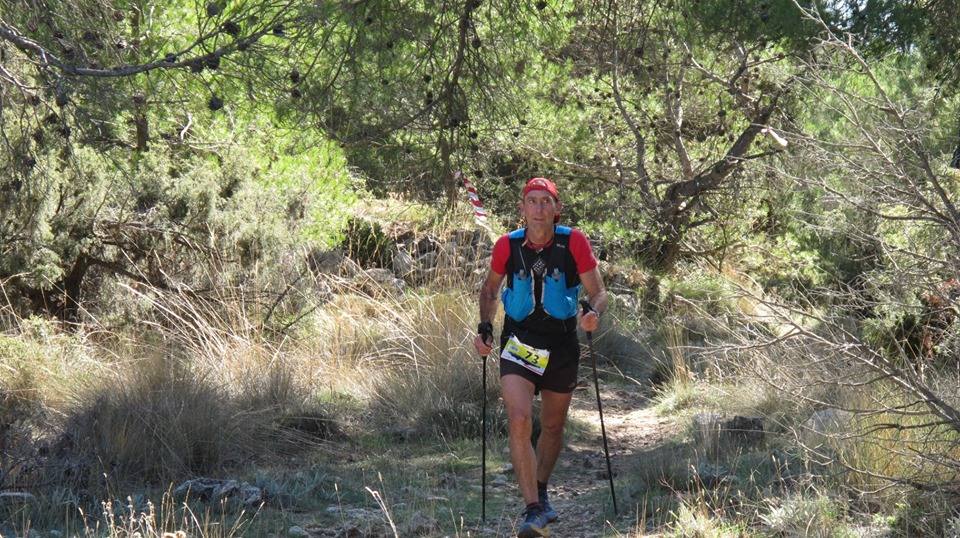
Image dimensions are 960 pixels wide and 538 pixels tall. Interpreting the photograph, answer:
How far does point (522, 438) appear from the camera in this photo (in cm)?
592

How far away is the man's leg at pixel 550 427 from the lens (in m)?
6.22

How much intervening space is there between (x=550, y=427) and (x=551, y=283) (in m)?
0.80

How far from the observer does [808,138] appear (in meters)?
5.93

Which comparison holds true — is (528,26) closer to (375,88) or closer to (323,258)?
(375,88)

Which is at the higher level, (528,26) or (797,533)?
(528,26)

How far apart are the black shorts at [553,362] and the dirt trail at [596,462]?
2.55ft

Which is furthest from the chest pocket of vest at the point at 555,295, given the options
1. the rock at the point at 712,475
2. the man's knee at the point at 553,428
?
the rock at the point at 712,475

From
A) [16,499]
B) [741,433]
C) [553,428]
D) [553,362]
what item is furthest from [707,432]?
[16,499]

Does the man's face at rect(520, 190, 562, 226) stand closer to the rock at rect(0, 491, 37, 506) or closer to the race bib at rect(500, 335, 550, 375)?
the race bib at rect(500, 335, 550, 375)

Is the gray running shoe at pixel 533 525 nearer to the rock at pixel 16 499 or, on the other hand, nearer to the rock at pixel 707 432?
the rock at pixel 707 432

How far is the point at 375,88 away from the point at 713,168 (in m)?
7.50

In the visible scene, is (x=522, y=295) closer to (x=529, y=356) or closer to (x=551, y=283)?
(x=551, y=283)

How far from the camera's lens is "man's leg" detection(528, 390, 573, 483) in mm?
6219

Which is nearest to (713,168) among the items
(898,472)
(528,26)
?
(528,26)
